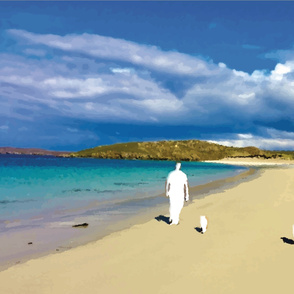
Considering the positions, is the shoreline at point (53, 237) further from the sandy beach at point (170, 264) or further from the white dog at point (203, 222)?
the white dog at point (203, 222)

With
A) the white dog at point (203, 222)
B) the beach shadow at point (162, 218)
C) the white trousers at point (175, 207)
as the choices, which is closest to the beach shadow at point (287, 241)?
the white dog at point (203, 222)

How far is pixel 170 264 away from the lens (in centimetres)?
702

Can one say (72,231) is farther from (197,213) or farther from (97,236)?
(197,213)

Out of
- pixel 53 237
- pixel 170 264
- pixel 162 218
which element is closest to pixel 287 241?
pixel 170 264

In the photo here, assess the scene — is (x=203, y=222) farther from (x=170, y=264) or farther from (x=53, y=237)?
(x=53, y=237)

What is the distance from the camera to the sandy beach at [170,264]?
5848mm

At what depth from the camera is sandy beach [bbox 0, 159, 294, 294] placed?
19.2 feet

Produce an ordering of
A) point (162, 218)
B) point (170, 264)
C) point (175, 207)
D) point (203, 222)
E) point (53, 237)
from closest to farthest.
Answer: point (170, 264), point (203, 222), point (53, 237), point (175, 207), point (162, 218)

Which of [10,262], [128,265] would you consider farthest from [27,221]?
[128,265]

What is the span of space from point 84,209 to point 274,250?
10.2 meters

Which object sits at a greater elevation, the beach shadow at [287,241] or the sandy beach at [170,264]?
the sandy beach at [170,264]

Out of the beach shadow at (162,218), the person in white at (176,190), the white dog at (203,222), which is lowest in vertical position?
the beach shadow at (162,218)

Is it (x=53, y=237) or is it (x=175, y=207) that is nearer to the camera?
(x=53, y=237)

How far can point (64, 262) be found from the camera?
726 cm
